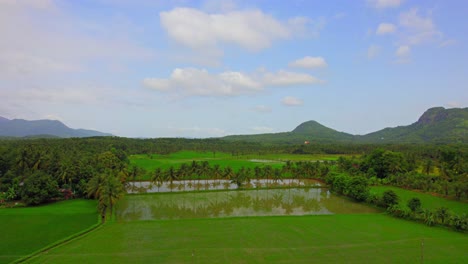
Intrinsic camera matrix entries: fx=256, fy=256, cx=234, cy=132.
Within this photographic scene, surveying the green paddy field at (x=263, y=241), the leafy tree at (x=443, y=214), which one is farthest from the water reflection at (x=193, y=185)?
the leafy tree at (x=443, y=214)

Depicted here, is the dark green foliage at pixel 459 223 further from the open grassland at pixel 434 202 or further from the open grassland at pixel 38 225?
the open grassland at pixel 38 225

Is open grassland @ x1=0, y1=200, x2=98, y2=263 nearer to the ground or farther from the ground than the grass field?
nearer to the ground

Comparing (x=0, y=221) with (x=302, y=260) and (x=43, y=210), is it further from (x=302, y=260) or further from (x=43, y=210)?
(x=302, y=260)

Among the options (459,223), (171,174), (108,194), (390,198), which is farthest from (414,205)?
(171,174)

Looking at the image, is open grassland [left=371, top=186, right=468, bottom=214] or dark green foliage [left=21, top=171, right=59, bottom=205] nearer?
dark green foliage [left=21, top=171, right=59, bottom=205]

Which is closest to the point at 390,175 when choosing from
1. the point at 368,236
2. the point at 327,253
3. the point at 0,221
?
the point at 368,236

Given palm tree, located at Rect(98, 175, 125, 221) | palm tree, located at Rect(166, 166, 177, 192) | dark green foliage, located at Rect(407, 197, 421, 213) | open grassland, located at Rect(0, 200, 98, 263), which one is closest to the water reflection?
palm tree, located at Rect(166, 166, 177, 192)

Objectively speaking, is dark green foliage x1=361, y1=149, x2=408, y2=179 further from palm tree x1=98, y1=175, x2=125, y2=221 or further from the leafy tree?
palm tree x1=98, y1=175, x2=125, y2=221

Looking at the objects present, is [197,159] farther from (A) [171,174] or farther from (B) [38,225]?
(B) [38,225]
